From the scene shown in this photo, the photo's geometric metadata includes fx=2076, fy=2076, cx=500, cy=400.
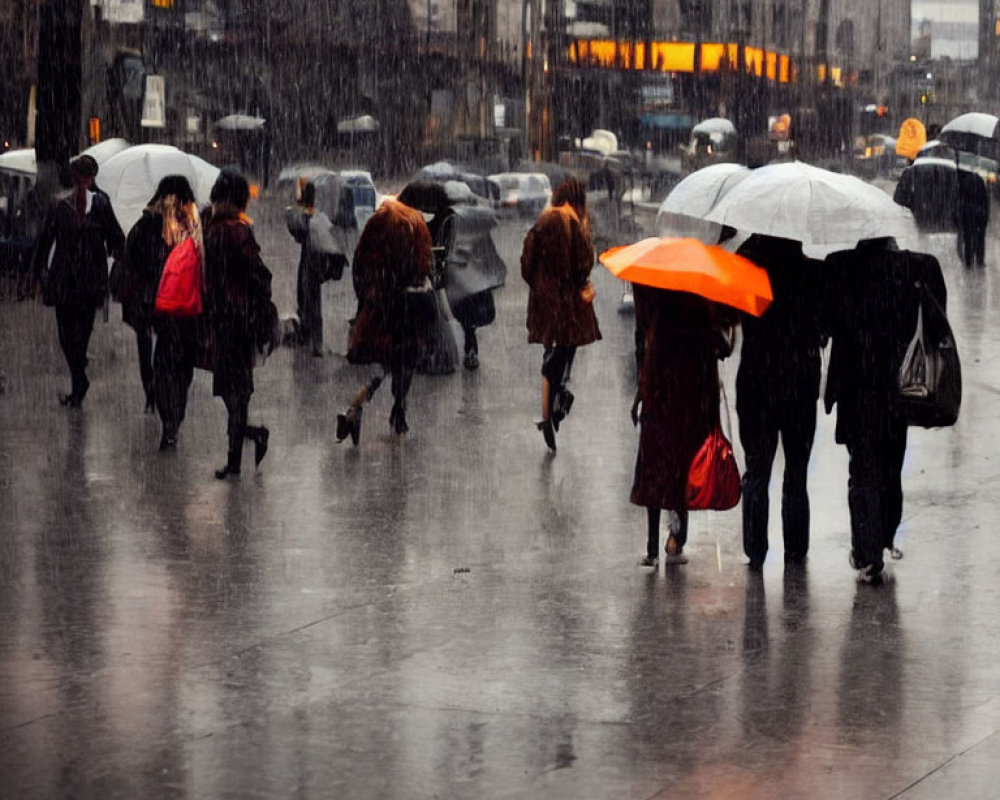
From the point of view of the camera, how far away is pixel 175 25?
195 ft

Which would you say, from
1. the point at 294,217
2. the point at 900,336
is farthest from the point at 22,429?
the point at 900,336

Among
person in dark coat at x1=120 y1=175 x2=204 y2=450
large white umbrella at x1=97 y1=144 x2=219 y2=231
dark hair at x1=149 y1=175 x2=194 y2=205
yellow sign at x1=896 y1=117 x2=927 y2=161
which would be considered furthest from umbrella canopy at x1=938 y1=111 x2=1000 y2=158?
dark hair at x1=149 y1=175 x2=194 y2=205

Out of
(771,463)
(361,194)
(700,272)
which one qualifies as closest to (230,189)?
(700,272)

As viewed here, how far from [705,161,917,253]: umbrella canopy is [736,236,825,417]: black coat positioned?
14cm

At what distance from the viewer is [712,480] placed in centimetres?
874

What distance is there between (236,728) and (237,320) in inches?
198

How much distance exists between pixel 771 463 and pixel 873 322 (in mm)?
786

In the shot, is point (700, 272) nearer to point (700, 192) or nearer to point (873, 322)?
point (873, 322)

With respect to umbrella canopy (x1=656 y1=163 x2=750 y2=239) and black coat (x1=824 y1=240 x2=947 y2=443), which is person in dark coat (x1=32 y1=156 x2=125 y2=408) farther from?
black coat (x1=824 y1=240 x2=947 y2=443)

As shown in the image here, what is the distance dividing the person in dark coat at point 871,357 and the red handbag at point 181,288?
14.0ft

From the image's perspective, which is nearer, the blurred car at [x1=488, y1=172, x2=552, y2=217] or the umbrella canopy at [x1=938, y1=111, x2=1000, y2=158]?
the umbrella canopy at [x1=938, y1=111, x2=1000, y2=158]

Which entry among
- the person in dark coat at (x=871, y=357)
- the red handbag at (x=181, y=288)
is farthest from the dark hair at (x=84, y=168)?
the person in dark coat at (x=871, y=357)

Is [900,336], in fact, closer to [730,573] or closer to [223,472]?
[730,573]

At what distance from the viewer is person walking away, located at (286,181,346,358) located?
16.6 m
